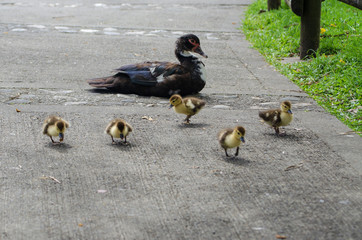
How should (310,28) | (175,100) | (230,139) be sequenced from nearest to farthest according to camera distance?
(230,139) → (175,100) → (310,28)

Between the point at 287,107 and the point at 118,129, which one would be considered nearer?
the point at 118,129

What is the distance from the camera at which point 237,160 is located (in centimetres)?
568

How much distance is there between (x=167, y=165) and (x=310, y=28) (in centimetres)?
531

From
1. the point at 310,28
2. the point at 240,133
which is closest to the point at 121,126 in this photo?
the point at 240,133

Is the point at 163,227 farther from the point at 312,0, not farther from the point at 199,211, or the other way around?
the point at 312,0

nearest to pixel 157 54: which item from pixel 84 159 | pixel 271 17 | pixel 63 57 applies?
pixel 63 57

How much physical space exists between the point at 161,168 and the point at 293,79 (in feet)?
14.2

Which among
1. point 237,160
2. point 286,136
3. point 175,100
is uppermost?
point 175,100

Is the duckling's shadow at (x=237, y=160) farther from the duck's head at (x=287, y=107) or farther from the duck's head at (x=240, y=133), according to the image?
the duck's head at (x=287, y=107)

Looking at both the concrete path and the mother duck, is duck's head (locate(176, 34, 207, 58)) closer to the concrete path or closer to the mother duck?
the mother duck

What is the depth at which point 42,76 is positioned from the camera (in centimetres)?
911

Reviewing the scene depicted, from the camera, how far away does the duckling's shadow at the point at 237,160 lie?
5.59m

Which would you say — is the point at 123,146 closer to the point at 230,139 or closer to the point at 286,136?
the point at 230,139

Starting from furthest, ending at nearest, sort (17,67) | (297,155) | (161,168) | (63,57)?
1. (63,57)
2. (17,67)
3. (297,155)
4. (161,168)
